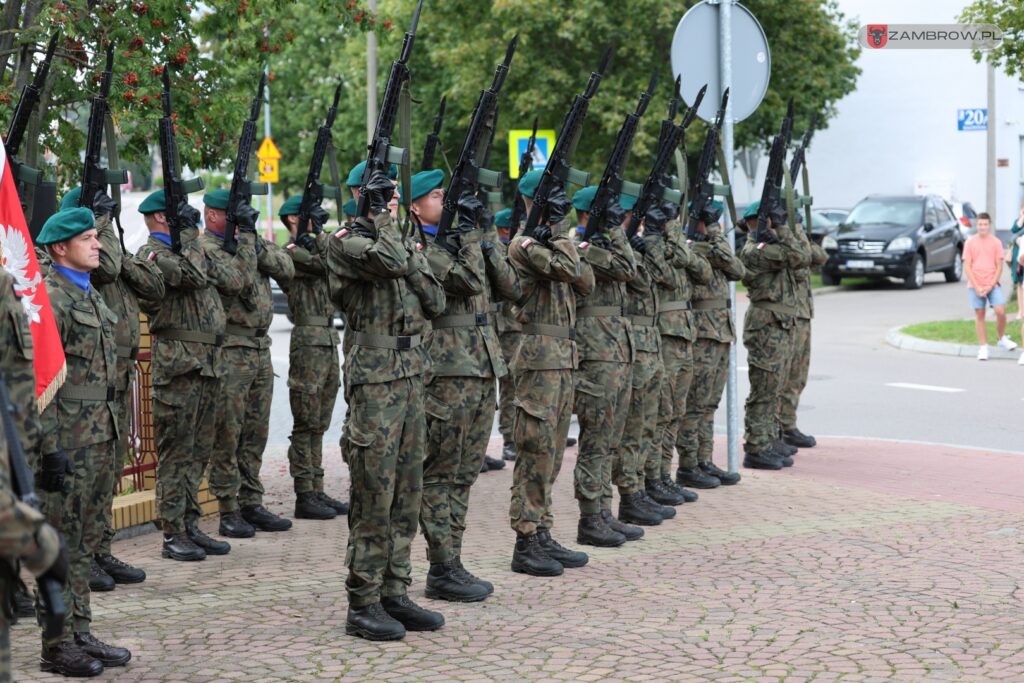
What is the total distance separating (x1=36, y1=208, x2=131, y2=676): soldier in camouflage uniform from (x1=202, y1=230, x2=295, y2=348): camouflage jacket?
213 centimetres

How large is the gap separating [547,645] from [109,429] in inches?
83.2

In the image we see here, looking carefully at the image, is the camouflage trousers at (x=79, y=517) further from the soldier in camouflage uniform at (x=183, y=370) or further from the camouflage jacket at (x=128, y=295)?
the soldier in camouflage uniform at (x=183, y=370)

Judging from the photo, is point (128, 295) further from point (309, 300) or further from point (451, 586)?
point (451, 586)

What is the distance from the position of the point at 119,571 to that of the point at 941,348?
13.3 metres

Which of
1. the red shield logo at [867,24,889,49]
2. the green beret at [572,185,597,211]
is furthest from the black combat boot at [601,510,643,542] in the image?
the red shield logo at [867,24,889,49]

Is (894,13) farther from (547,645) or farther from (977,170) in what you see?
(547,645)

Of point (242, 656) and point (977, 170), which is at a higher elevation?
point (977, 170)

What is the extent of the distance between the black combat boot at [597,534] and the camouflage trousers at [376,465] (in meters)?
1.91

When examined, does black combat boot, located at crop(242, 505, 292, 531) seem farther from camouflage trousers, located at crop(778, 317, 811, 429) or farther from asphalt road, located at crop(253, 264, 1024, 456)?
camouflage trousers, located at crop(778, 317, 811, 429)

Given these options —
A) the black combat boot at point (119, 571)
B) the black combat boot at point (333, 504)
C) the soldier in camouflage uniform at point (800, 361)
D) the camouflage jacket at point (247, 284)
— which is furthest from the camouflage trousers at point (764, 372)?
the black combat boot at point (119, 571)

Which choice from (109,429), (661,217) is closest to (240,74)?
(661,217)

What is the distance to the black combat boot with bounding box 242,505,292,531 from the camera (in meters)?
8.77

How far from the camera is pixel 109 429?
608cm

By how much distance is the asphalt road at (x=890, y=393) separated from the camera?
12.4 m
